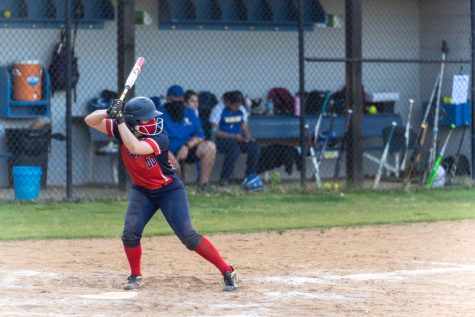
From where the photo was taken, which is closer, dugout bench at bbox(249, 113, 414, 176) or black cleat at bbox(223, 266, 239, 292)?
black cleat at bbox(223, 266, 239, 292)

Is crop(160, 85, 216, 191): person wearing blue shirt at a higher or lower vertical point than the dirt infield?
higher

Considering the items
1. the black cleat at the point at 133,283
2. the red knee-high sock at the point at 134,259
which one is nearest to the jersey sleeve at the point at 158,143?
the red knee-high sock at the point at 134,259

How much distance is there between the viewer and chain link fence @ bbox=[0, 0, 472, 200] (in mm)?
16766

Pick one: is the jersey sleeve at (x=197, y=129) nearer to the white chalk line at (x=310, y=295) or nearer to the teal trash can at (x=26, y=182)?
the teal trash can at (x=26, y=182)

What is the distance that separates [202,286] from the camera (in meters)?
8.74

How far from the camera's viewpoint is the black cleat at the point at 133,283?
854 cm

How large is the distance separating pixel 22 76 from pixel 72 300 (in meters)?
9.27

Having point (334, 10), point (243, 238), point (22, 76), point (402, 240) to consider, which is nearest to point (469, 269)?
point (402, 240)

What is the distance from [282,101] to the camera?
1895 centimetres

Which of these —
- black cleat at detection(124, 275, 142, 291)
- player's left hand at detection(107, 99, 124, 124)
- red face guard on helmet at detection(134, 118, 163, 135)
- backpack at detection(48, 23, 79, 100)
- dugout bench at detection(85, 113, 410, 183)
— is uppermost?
backpack at detection(48, 23, 79, 100)

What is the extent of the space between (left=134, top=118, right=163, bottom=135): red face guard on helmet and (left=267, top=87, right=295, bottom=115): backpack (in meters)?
10.3

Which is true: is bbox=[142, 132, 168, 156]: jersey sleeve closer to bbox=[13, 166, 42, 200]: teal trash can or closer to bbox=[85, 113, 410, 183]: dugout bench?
bbox=[13, 166, 42, 200]: teal trash can

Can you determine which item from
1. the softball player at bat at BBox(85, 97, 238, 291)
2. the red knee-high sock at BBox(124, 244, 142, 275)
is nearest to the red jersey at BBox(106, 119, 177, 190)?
the softball player at bat at BBox(85, 97, 238, 291)

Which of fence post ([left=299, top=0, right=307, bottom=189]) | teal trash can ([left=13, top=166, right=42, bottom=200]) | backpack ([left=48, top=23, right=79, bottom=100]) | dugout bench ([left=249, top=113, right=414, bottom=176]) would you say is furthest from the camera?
dugout bench ([left=249, top=113, right=414, bottom=176])
